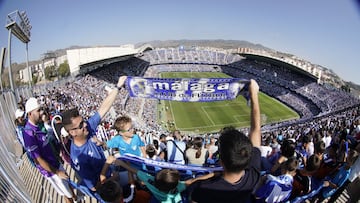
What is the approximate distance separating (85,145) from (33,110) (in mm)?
782

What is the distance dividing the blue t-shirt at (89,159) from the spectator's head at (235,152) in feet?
5.34

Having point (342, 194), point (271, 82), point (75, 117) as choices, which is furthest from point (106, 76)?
point (271, 82)

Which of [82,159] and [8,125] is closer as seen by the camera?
[8,125]

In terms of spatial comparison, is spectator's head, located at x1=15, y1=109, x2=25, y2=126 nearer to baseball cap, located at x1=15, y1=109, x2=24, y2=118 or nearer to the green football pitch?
baseball cap, located at x1=15, y1=109, x2=24, y2=118

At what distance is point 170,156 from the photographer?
4.31m

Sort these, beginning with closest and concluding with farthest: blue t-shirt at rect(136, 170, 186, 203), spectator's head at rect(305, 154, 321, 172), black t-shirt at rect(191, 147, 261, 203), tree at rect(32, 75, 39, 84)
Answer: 1. black t-shirt at rect(191, 147, 261, 203)
2. blue t-shirt at rect(136, 170, 186, 203)
3. tree at rect(32, 75, 39, 84)
4. spectator's head at rect(305, 154, 321, 172)

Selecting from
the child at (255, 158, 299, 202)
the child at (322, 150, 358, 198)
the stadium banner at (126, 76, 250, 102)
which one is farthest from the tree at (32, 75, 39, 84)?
the child at (322, 150, 358, 198)

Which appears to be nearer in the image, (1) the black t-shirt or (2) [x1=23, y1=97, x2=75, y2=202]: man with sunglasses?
(1) the black t-shirt

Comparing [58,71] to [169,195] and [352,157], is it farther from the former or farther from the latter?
[352,157]

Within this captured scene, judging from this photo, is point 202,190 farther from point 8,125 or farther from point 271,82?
point 271,82

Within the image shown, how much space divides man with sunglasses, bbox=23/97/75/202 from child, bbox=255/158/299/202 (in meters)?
2.63

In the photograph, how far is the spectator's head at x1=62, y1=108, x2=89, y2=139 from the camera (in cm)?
281

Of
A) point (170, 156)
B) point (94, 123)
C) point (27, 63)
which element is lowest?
point (170, 156)

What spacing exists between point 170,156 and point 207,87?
6.20 ft
